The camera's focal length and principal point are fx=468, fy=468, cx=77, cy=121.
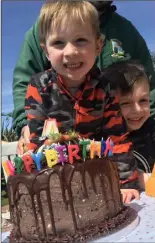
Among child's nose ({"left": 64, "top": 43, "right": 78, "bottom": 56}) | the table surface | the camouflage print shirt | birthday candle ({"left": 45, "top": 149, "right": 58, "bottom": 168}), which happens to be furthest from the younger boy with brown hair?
birthday candle ({"left": 45, "top": 149, "right": 58, "bottom": 168})

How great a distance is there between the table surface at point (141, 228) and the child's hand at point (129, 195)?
0.01 metres

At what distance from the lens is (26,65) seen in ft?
4.62

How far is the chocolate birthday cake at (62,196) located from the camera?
0.87 metres

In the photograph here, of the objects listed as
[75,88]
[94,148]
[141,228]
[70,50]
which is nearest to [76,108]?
[75,88]

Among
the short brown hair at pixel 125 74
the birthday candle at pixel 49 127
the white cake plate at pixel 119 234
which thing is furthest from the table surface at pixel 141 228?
the short brown hair at pixel 125 74

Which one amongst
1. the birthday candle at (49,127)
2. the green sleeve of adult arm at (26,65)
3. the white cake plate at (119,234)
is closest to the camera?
the white cake plate at (119,234)

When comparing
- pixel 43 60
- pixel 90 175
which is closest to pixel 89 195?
pixel 90 175

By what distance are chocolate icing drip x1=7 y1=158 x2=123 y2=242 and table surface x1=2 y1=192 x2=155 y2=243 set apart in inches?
2.0

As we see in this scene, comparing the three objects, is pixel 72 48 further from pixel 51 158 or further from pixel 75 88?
pixel 51 158

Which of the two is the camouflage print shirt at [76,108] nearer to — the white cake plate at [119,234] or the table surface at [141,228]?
the table surface at [141,228]

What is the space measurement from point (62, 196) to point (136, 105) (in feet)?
2.20

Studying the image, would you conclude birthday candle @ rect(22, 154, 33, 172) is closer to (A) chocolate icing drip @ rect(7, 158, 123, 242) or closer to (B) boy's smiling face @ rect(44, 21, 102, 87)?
(A) chocolate icing drip @ rect(7, 158, 123, 242)

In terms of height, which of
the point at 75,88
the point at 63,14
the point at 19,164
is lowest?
the point at 19,164

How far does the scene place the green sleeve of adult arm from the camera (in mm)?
1396
